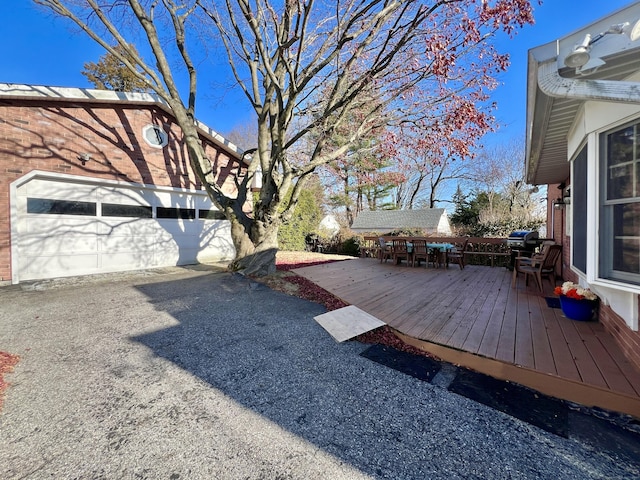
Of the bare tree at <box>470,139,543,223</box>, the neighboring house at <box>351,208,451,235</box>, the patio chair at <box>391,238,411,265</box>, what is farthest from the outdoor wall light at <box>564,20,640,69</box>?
the neighboring house at <box>351,208,451,235</box>

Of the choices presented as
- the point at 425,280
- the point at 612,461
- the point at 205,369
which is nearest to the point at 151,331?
the point at 205,369

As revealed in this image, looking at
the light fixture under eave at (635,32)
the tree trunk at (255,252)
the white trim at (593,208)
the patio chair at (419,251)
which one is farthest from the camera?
the patio chair at (419,251)

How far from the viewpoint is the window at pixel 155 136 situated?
8.15m

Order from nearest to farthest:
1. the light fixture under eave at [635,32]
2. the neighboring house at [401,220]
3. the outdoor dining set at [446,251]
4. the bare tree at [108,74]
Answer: the light fixture under eave at [635,32] < the outdoor dining set at [446,251] < the bare tree at [108,74] < the neighboring house at [401,220]

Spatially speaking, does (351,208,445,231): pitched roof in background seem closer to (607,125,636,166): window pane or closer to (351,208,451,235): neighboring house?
(351,208,451,235): neighboring house

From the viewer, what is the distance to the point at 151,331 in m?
3.74

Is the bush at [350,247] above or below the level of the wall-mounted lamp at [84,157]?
below

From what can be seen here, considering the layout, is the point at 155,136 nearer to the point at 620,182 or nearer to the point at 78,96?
the point at 78,96

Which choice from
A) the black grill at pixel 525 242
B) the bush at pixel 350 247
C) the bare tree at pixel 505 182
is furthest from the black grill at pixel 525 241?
the bare tree at pixel 505 182

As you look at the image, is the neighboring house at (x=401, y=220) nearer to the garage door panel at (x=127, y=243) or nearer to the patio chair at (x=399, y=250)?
the patio chair at (x=399, y=250)

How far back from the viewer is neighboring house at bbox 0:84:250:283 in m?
6.15

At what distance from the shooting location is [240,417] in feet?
6.95

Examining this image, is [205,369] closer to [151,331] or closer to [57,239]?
[151,331]

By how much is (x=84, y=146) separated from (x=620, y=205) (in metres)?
10.1
